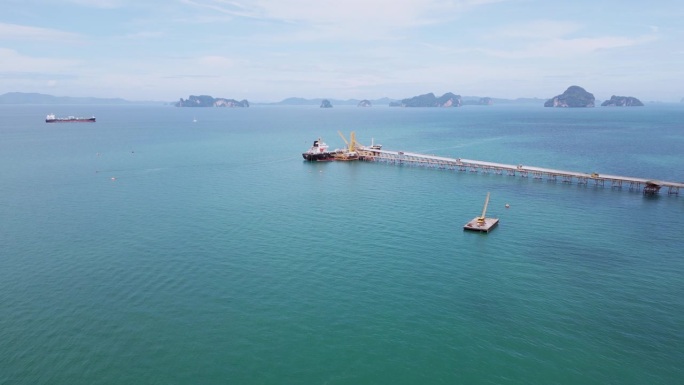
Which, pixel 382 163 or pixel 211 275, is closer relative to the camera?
pixel 211 275

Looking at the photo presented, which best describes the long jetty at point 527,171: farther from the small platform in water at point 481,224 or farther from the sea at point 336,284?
the small platform in water at point 481,224

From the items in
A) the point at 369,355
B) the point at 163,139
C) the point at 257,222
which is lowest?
the point at 369,355

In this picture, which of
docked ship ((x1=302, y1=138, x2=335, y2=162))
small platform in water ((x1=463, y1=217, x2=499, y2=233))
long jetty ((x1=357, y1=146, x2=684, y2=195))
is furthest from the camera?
docked ship ((x1=302, y1=138, x2=335, y2=162))

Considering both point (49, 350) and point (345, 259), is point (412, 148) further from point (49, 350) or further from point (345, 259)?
point (49, 350)

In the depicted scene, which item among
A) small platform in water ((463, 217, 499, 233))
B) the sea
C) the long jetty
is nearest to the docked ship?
the long jetty

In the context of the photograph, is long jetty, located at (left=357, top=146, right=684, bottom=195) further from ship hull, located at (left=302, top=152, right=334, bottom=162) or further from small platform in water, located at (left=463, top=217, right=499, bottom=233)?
small platform in water, located at (left=463, top=217, right=499, bottom=233)

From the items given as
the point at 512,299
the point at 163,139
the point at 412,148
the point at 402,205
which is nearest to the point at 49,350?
the point at 512,299
